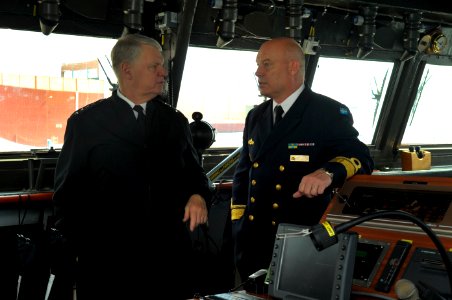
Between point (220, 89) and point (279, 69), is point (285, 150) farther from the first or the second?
point (220, 89)

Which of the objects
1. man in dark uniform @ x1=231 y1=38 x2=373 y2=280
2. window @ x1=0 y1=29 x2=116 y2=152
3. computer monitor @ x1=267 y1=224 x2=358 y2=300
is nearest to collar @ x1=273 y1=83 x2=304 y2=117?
man in dark uniform @ x1=231 y1=38 x2=373 y2=280

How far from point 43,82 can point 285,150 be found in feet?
7.47

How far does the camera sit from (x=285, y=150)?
2609 millimetres

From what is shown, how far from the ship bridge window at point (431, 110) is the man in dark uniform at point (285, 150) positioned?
397 centimetres

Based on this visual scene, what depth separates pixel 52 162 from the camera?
3859 mm

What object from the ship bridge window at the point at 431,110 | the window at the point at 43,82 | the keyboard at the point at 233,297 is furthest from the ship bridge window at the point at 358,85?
the keyboard at the point at 233,297

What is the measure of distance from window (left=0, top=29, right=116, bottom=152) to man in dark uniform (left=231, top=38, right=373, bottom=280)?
1973mm

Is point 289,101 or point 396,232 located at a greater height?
point 289,101

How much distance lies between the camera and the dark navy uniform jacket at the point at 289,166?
8.45ft

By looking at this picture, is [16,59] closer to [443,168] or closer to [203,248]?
[203,248]

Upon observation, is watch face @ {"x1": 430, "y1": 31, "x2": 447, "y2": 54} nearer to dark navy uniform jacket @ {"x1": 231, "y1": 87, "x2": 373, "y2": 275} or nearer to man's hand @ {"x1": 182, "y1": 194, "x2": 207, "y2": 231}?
dark navy uniform jacket @ {"x1": 231, "y1": 87, "x2": 373, "y2": 275}

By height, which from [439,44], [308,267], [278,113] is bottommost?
[308,267]

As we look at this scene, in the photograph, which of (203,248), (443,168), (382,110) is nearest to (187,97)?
(203,248)

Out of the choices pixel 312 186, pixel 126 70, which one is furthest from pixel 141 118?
pixel 312 186
